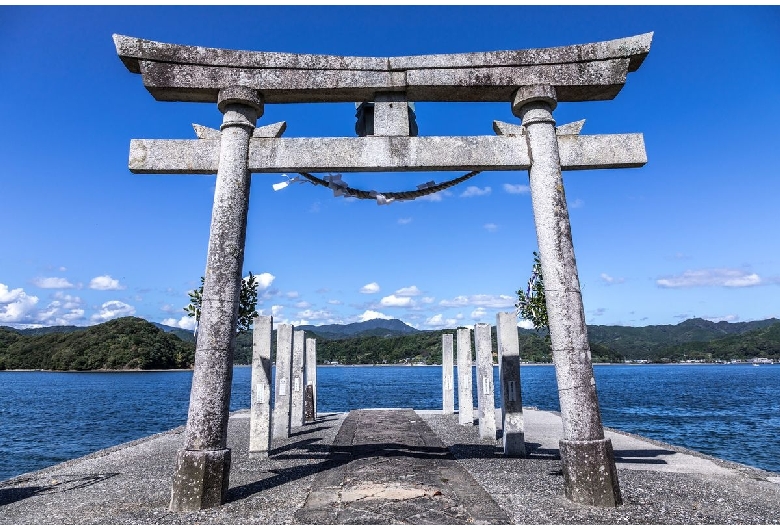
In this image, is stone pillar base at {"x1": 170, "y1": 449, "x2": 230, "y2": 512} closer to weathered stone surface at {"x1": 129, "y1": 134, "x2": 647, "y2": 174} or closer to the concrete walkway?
the concrete walkway

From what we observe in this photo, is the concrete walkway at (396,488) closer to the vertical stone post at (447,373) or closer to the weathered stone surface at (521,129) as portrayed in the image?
the weathered stone surface at (521,129)

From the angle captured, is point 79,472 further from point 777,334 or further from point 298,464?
point 777,334

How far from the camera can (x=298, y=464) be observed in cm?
911

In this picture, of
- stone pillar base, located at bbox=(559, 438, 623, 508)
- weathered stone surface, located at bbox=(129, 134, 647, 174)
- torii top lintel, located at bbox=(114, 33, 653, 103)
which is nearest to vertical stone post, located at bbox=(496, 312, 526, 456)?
stone pillar base, located at bbox=(559, 438, 623, 508)

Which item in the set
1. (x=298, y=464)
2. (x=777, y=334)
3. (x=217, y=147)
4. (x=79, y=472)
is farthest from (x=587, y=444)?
(x=777, y=334)

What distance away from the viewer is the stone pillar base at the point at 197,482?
18.8ft

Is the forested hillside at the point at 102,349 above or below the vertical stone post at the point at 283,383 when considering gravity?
above

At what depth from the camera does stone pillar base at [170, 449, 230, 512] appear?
5.73 m

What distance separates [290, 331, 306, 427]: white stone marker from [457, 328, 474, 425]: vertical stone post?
5184mm

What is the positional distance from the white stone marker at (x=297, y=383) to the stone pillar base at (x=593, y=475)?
10563 millimetres

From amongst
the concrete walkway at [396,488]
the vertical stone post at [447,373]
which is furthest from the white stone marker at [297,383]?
the vertical stone post at [447,373]

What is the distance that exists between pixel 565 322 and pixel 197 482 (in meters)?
5.00

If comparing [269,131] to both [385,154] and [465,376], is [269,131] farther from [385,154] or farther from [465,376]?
[465,376]

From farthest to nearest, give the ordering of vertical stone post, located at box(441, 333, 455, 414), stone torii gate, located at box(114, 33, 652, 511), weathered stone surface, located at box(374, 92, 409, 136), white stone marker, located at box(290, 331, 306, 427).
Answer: vertical stone post, located at box(441, 333, 455, 414) → white stone marker, located at box(290, 331, 306, 427) → weathered stone surface, located at box(374, 92, 409, 136) → stone torii gate, located at box(114, 33, 652, 511)
